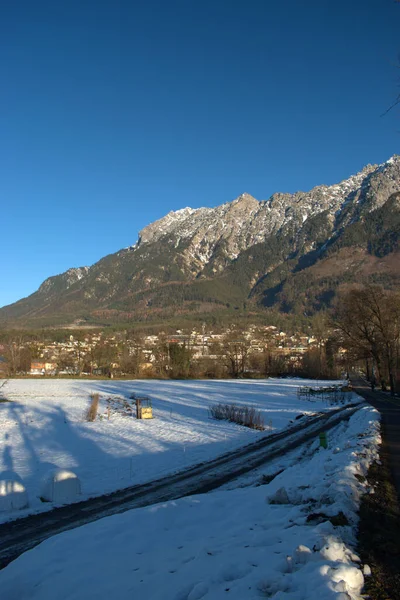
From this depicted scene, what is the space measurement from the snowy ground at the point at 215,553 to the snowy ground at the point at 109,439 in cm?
466

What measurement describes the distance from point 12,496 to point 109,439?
39.0 feet

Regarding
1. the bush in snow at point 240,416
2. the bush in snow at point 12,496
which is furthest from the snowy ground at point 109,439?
the bush in snow at point 240,416

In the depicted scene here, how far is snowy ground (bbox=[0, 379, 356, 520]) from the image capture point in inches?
594

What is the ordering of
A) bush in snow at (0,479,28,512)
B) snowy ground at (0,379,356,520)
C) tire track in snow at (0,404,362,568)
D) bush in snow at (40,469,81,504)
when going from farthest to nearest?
snowy ground at (0,379,356,520), bush in snow at (40,469,81,504), bush in snow at (0,479,28,512), tire track in snow at (0,404,362,568)

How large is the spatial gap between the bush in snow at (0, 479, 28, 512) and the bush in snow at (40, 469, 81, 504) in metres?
0.74

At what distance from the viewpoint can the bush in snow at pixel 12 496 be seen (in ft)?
34.8

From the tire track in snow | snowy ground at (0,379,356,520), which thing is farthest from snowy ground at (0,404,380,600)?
snowy ground at (0,379,356,520)

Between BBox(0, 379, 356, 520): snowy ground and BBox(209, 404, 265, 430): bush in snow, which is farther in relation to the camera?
BBox(209, 404, 265, 430): bush in snow

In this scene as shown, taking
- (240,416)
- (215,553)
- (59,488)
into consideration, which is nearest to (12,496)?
(59,488)

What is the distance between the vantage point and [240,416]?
96.8ft

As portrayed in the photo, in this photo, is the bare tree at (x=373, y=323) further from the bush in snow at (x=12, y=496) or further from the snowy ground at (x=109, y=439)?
the bush in snow at (x=12, y=496)

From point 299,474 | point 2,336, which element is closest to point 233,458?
point 299,474

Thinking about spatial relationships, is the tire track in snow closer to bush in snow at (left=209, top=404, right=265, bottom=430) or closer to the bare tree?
bush in snow at (left=209, top=404, right=265, bottom=430)

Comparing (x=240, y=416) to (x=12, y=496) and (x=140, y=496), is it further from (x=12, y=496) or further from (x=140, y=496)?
(x=12, y=496)
